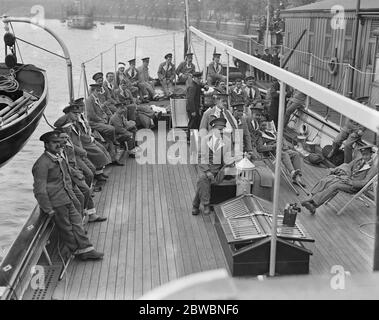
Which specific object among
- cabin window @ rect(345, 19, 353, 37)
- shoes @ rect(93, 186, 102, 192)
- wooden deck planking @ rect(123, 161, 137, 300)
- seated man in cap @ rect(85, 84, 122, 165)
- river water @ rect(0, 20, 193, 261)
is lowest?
river water @ rect(0, 20, 193, 261)

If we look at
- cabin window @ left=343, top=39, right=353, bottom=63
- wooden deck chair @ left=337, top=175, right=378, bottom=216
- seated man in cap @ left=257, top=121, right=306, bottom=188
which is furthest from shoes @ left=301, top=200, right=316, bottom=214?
cabin window @ left=343, top=39, right=353, bottom=63

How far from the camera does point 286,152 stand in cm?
805

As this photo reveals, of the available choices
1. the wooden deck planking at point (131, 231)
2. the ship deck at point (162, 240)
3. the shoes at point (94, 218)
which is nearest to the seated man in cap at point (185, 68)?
the wooden deck planking at point (131, 231)

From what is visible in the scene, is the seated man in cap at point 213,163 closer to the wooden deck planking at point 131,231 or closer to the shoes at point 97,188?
the wooden deck planking at point 131,231

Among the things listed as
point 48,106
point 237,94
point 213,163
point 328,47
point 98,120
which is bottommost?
point 48,106

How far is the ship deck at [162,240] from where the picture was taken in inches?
199

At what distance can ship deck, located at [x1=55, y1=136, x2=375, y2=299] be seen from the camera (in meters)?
5.05

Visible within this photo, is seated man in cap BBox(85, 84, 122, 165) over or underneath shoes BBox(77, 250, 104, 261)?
over

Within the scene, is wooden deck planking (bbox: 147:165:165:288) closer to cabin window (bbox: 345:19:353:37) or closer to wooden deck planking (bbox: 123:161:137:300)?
wooden deck planking (bbox: 123:161:137:300)

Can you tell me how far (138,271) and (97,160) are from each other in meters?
2.91

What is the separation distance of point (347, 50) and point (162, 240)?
350 inches

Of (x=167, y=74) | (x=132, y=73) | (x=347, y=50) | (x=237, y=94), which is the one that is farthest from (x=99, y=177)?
(x=347, y=50)

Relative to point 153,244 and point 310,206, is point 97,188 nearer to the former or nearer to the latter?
point 153,244

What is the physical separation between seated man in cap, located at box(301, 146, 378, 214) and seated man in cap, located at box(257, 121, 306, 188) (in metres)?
0.87
